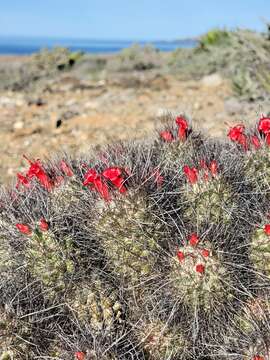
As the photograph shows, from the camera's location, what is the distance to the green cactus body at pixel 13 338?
93.7 inches

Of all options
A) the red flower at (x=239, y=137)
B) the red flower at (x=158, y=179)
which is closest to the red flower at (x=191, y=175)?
the red flower at (x=158, y=179)

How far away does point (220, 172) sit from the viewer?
105 inches

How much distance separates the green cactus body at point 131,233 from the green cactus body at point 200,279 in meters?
0.19

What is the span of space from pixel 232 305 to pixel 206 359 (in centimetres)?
31

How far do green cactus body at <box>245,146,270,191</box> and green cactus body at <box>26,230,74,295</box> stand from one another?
1.01 metres

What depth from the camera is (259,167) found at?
2850 millimetres

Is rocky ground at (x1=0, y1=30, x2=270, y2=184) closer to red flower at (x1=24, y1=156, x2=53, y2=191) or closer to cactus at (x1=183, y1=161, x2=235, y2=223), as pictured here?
red flower at (x1=24, y1=156, x2=53, y2=191)

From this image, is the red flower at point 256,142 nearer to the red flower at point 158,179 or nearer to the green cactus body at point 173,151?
the green cactus body at point 173,151

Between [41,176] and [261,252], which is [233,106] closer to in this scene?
[41,176]

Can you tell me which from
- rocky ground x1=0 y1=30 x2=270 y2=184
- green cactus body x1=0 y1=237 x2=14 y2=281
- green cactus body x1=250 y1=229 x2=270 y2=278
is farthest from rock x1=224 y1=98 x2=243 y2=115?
green cactus body x1=0 y1=237 x2=14 y2=281

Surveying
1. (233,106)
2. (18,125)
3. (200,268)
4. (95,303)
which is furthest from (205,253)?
(18,125)

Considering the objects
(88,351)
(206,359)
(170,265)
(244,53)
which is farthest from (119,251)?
(244,53)

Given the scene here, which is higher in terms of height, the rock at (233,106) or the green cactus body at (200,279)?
the green cactus body at (200,279)

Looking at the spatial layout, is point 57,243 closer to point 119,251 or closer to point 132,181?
point 119,251
